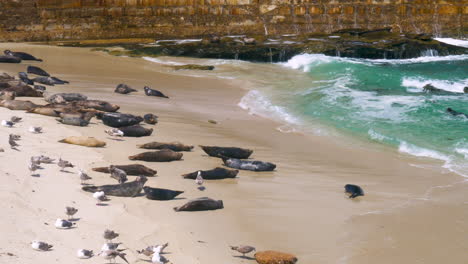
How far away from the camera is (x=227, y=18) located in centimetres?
2811

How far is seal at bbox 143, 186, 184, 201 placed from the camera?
5.85 m

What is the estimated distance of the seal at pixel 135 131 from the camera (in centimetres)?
840

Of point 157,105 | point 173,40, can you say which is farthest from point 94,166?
point 173,40

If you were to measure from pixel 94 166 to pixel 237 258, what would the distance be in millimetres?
2239

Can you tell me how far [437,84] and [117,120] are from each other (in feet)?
31.0

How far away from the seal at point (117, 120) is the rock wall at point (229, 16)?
62.0 feet

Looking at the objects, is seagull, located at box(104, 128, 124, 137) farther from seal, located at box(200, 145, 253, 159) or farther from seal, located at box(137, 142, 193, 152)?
seal, located at box(200, 145, 253, 159)

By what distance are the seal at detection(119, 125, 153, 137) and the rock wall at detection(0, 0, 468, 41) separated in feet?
63.4

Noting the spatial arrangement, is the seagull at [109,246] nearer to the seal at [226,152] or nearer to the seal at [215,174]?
the seal at [215,174]

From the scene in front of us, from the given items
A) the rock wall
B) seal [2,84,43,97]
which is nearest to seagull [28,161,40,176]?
seal [2,84,43,97]

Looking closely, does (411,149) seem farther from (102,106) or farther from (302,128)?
(102,106)

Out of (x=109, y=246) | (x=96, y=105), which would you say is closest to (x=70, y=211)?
(x=109, y=246)

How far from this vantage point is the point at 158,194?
5879 millimetres

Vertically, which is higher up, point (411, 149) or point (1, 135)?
point (1, 135)
